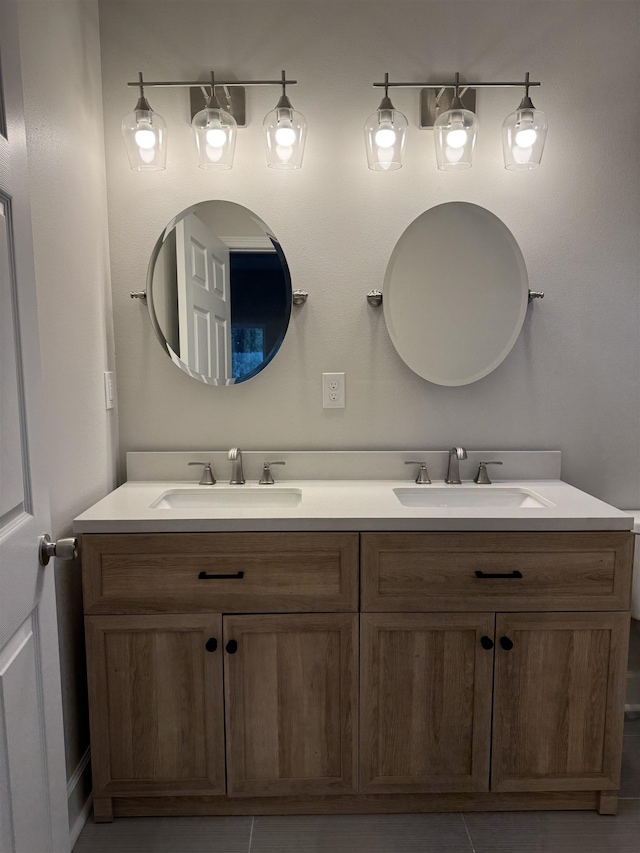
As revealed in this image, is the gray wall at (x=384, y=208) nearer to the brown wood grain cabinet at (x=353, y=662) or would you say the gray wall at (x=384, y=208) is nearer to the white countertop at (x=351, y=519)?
the white countertop at (x=351, y=519)

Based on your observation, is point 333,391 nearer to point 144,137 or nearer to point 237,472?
point 237,472

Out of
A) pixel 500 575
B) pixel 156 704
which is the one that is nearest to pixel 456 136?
pixel 500 575

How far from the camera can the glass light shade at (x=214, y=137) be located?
5.87 ft

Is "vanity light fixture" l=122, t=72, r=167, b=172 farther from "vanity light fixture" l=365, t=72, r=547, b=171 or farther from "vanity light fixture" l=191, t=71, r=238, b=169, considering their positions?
"vanity light fixture" l=365, t=72, r=547, b=171

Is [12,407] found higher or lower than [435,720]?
higher

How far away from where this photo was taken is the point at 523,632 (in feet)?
5.29

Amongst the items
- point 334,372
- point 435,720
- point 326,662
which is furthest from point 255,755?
point 334,372

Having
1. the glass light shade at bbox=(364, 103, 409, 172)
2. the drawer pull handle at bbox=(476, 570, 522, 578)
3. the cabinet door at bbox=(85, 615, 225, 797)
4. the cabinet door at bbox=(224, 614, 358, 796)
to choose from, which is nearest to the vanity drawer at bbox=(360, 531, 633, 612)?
the drawer pull handle at bbox=(476, 570, 522, 578)

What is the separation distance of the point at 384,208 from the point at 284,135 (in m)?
0.40

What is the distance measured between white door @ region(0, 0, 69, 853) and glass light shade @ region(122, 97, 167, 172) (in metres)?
0.81

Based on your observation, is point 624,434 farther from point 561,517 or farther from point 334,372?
point 334,372

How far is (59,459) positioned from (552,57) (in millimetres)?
1957

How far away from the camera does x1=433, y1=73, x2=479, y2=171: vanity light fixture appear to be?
181 cm

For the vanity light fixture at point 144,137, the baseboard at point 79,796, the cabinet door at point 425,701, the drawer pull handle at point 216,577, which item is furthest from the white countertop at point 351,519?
the vanity light fixture at point 144,137
